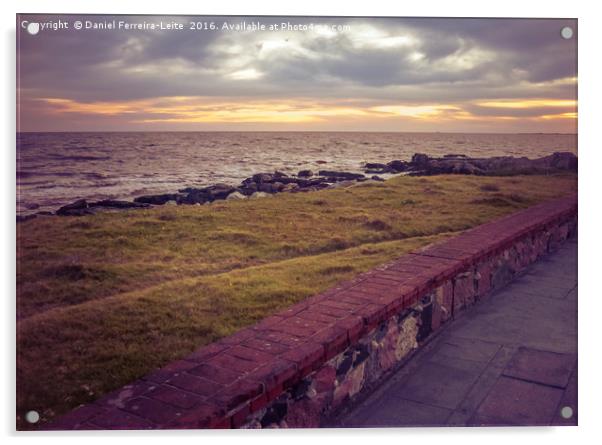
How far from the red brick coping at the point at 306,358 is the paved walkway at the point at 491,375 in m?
0.11

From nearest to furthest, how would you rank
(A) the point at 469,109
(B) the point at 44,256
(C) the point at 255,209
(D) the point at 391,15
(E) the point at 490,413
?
(E) the point at 490,413
(D) the point at 391,15
(B) the point at 44,256
(A) the point at 469,109
(C) the point at 255,209

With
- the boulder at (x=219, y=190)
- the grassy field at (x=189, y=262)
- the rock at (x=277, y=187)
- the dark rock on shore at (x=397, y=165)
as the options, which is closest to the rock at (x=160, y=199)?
the grassy field at (x=189, y=262)

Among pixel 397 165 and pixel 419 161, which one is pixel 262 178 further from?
pixel 419 161

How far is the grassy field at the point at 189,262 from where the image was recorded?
8.83ft

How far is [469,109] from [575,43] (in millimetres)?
891

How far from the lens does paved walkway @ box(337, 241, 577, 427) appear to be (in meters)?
2.39

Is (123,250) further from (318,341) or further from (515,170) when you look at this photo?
(515,170)

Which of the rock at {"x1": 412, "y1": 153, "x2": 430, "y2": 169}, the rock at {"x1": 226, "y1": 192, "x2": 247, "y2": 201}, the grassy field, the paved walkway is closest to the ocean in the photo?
the rock at {"x1": 226, "y1": 192, "x2": 247, "y2": 201}

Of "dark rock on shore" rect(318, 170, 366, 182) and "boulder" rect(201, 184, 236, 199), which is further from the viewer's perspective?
"dark rock on shore" rect(318, 170, 366, 182)

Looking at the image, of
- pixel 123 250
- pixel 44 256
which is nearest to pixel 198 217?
pixel 123 250

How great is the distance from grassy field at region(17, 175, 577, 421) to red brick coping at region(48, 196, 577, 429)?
55 centimetres

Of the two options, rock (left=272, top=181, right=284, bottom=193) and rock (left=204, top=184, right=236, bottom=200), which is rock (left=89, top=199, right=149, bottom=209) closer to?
rock (left=204, top=184, right=236, bottom=200)

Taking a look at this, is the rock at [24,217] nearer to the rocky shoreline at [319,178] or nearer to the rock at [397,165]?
the rocky shoreline at [319,178]
